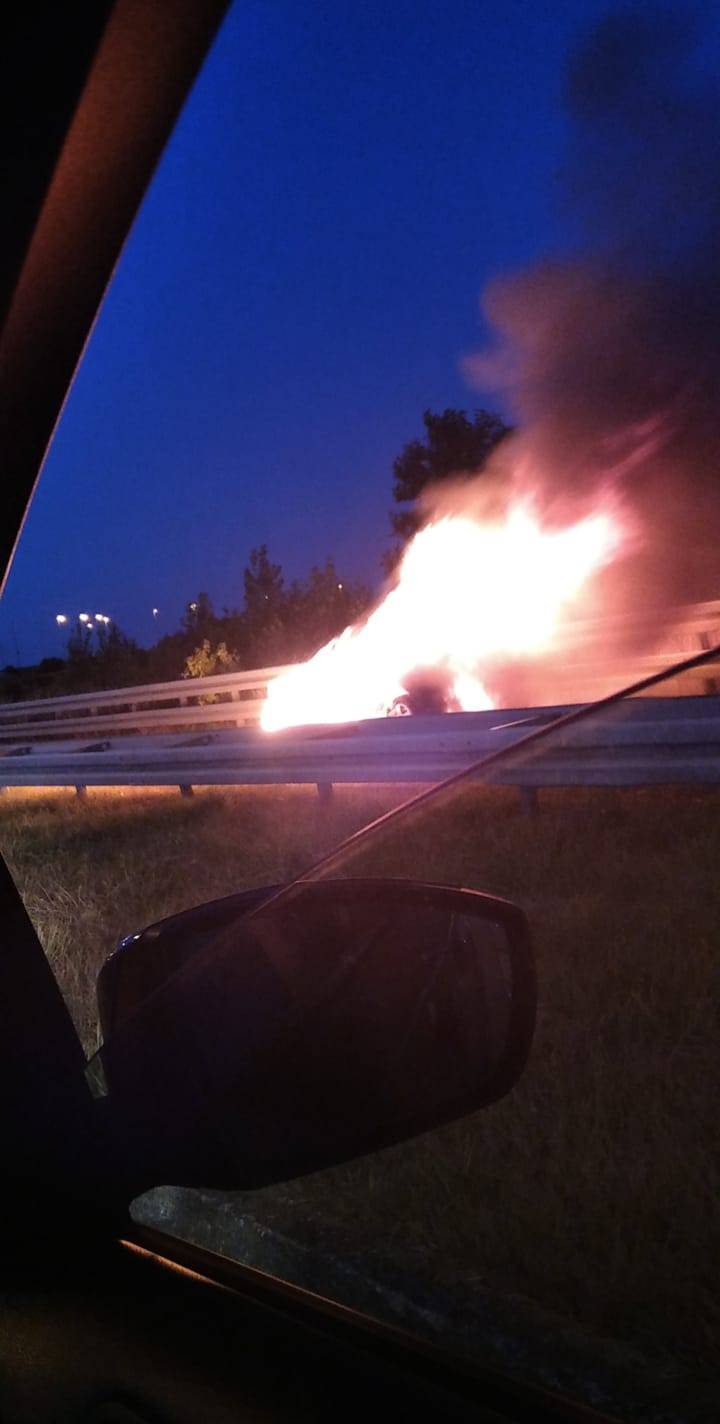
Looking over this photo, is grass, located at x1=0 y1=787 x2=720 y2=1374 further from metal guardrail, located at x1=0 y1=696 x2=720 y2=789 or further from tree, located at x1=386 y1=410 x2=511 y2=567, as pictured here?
tree, located at x1=386 y1=410 x2=511 y2=567

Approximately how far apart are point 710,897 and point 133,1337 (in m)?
4.02

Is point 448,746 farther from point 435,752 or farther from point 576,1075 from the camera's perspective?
point 576,1075

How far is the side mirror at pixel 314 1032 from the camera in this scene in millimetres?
2148

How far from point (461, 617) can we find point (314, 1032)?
8152mm

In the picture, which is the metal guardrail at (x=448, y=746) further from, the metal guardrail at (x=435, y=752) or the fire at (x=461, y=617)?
the fire at (x=461, y=617)

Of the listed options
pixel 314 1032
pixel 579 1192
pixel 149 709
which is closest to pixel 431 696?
pixel 579 1192

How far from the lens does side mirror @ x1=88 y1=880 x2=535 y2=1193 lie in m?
2.15

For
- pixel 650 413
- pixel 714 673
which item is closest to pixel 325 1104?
pixel 714 673

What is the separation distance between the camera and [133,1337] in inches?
78.7

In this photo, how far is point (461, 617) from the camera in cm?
1021

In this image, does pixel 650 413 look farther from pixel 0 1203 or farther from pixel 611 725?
pixel 0 1203

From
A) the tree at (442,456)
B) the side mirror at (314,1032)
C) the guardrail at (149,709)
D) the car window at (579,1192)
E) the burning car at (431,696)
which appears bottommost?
the car window at (579,1192)

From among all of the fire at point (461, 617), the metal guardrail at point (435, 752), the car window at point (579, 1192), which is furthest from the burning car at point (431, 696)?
the car window at point (579, 1192)

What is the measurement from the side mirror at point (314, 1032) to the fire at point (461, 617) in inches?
258
